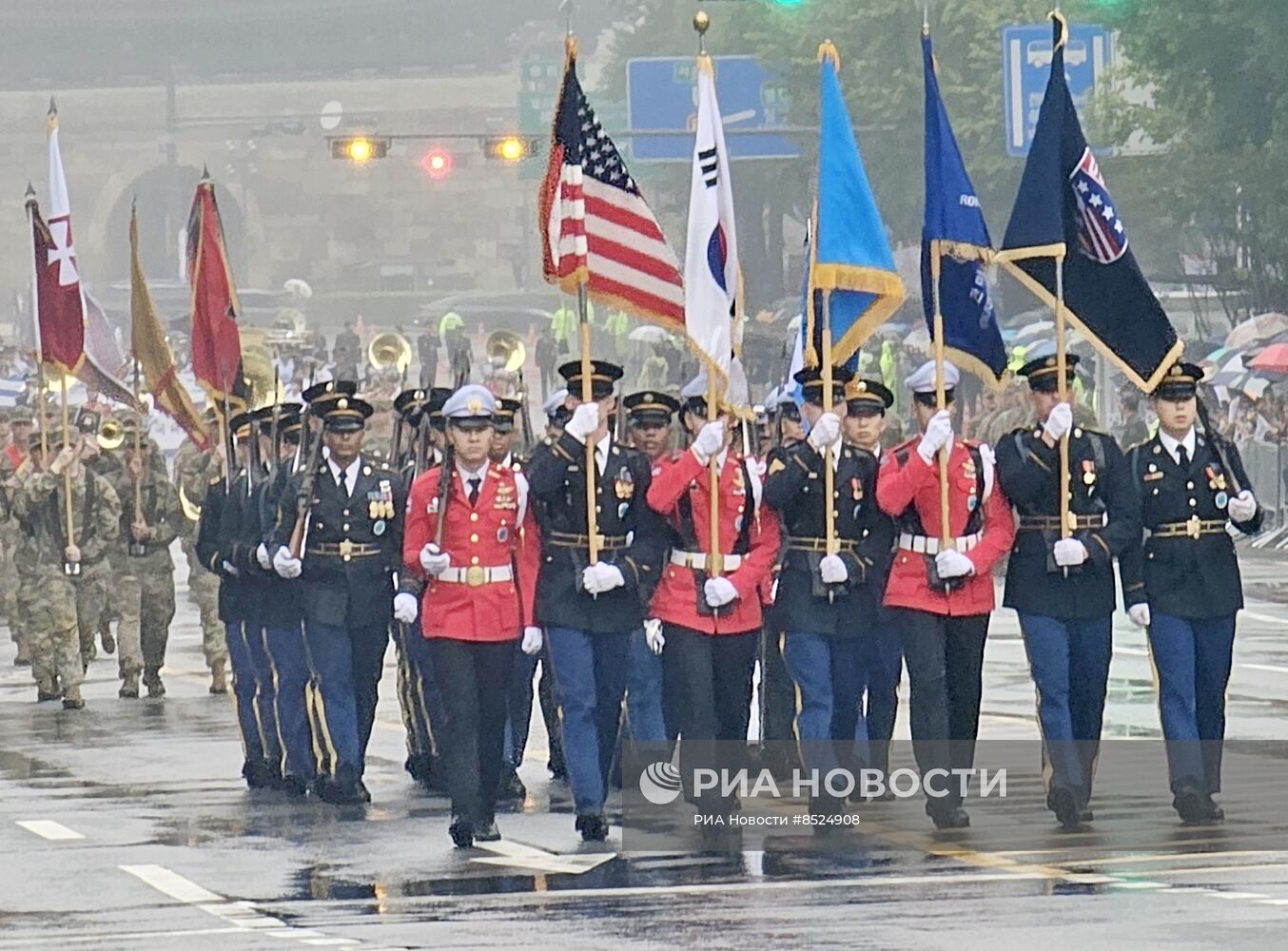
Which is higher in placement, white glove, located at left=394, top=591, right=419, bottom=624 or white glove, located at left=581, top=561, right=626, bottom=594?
white glove, located at left=581, top=561, right=626, bottom=594

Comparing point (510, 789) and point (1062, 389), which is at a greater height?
point (1062, 389)

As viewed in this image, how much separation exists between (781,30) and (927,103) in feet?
140

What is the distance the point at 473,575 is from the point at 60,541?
8173 mm

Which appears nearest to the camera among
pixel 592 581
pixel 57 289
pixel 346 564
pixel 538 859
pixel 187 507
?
pixel 538 859

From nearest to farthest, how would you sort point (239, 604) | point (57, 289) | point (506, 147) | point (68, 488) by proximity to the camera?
1. point (239, 604)
2. point (68, 488)
3. point (57, 289)
4. point (506, 147)

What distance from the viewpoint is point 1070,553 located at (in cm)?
1349

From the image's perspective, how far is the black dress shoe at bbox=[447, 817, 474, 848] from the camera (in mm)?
13273

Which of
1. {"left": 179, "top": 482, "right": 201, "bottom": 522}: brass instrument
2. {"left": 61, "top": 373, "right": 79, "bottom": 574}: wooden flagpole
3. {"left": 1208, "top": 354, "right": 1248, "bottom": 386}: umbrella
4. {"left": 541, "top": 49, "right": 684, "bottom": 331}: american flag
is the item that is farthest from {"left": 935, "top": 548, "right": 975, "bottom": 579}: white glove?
{"left": 1208, "top": 354, "right": 1248, "bottom": 386}: umbrella

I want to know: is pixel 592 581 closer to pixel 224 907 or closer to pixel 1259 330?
pixel 224 907

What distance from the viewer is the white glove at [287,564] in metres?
15.2

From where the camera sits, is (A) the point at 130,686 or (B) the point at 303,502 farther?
(A) the point at 130,686

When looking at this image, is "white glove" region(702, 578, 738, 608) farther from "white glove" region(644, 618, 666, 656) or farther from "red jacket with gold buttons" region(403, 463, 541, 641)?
"red jacket with gold buttons" region(403, 463, 541, 641)

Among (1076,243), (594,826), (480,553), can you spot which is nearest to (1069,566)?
(1076,243)

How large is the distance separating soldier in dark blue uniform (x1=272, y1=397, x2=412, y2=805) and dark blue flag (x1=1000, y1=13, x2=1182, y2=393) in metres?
2.86
